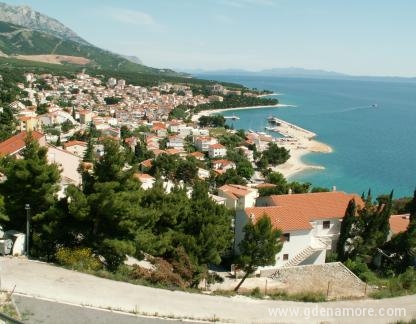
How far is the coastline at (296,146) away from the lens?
6481 cm

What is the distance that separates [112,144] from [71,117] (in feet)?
251

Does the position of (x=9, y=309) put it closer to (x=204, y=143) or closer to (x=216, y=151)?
(x=216, y=151)

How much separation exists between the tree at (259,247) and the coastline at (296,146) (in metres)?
45.8

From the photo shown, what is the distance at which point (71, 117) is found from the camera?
280 feet

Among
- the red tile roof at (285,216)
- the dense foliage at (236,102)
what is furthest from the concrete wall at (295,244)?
the dense foliage at (236,102)

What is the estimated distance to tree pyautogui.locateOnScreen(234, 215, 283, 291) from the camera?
1380cm

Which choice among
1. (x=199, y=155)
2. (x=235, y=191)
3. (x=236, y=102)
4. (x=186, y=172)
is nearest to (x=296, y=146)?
(x=199, y=155)

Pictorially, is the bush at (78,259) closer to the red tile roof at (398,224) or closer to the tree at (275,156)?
the red tile roof at (398,224)

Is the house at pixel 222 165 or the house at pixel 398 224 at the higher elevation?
the house at pixel 398 224

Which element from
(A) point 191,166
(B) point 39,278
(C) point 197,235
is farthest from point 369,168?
(B) point 39,278

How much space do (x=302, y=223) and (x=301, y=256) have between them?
137 cm

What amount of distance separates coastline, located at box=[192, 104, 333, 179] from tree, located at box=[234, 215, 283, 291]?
45.8 metres

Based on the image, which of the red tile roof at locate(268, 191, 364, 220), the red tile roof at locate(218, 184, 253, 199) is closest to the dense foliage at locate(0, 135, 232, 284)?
the red tile roof at locate(268, 191, 364, 220)

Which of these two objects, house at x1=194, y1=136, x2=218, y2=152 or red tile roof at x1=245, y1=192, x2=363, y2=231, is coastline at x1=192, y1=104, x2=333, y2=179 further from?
red tile roof at x1=245, y1=192, x2=363, y2=231
